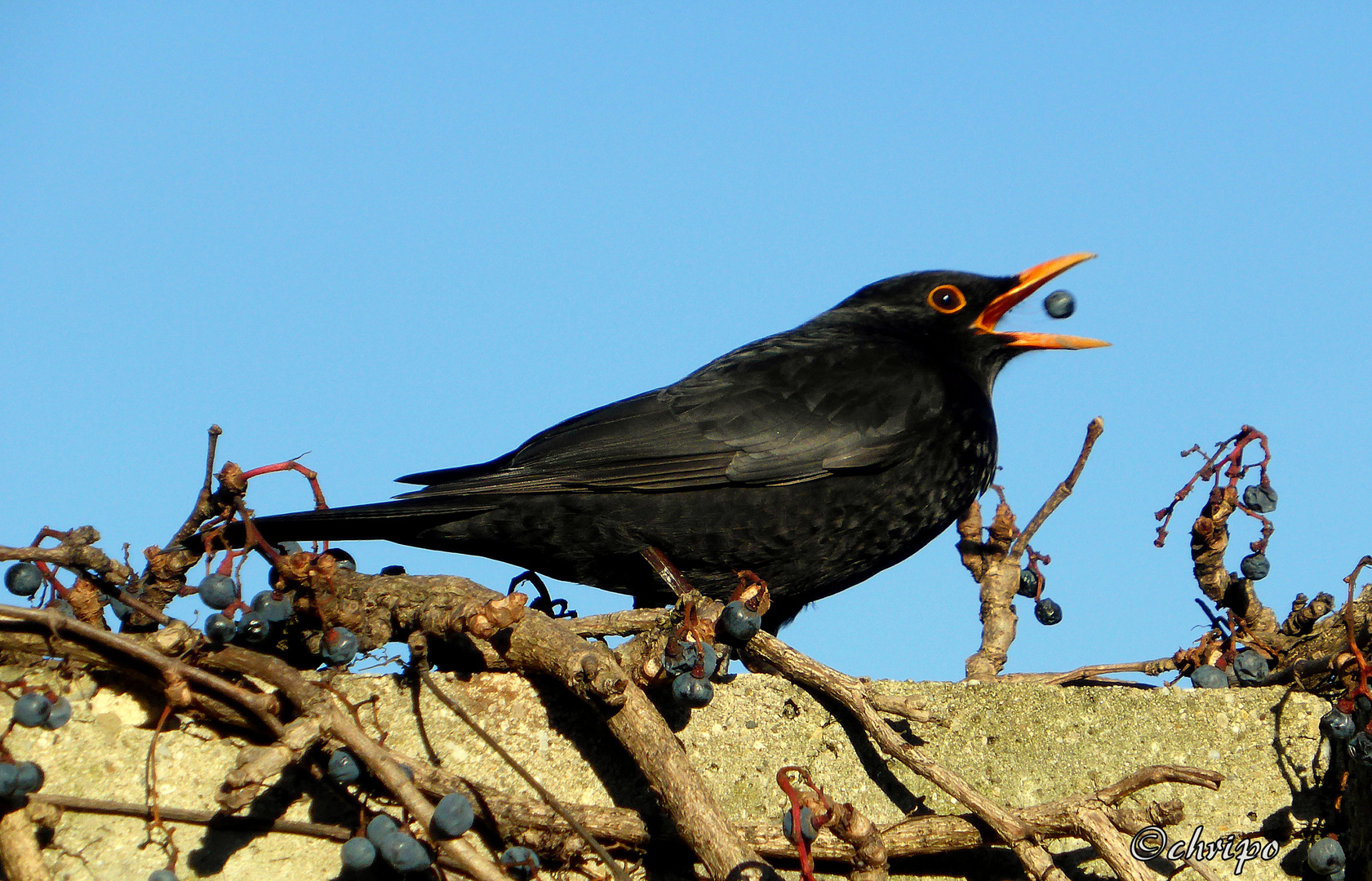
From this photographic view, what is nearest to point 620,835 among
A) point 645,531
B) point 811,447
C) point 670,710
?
point 670,710

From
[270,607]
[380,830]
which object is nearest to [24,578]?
[270,607]

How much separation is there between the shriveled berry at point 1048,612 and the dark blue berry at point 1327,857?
1736 millimetres

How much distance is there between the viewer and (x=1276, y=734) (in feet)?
9.60

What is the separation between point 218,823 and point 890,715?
1559 mm

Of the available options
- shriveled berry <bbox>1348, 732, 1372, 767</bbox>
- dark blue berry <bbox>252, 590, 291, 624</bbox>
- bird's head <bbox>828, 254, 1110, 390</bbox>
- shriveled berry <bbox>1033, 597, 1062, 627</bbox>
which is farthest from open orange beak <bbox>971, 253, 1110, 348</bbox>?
dark blue berry <bbox>252, 590, 291, 624</bbox>

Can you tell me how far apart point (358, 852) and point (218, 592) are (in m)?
0.72

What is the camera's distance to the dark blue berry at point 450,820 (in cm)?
225

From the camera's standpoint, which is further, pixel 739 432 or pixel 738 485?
pixel 739 432

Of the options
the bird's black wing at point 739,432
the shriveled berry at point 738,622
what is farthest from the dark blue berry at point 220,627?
the bird's black wing at point 739,432

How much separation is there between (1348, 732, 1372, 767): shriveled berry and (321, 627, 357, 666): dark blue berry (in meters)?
2.23

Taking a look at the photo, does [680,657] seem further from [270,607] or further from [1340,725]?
[1340,725]

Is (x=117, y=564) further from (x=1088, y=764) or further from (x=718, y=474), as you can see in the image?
(x=1088, y=764)

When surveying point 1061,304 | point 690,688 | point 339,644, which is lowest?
point 690,688

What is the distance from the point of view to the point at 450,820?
2254mm
